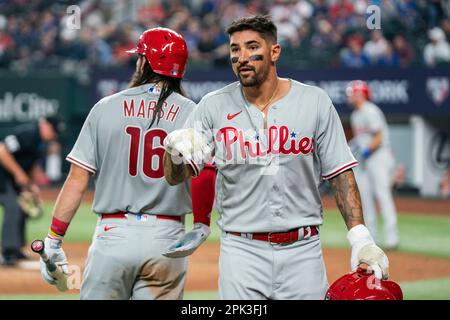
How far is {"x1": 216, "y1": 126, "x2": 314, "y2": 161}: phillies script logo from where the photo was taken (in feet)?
16.0

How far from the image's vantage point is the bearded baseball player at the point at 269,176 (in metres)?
4.83

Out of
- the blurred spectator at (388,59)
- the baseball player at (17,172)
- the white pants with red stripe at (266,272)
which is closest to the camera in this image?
the white pants with red stripe at (266,272)

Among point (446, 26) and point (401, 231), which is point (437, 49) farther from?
point (401, 231)

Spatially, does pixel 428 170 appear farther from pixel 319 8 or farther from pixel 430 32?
pixel 319 8

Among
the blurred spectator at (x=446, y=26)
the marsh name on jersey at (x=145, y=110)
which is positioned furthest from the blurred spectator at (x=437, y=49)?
the marsh name on jersey at (x=145, y=110)

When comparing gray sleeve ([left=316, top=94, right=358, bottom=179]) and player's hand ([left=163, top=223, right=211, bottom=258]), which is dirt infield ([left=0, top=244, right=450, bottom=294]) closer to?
player's hand ([left=163, top=223, right=211, bottom=258])

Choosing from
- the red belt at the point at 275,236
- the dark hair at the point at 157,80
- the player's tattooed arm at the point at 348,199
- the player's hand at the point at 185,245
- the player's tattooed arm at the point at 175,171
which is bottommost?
the player's hand at the point at 185,245

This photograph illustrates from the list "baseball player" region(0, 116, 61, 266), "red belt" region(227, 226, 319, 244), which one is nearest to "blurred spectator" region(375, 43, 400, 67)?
"baseball player" region(0, 116, 61, 266)

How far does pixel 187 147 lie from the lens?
4.59 m

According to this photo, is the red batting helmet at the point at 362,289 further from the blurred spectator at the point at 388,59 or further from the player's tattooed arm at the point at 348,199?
the blurred spectator at the point at 388,59

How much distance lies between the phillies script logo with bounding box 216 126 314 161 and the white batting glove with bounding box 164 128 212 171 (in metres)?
0.23

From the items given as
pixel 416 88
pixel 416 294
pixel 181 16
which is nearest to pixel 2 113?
pixel 181 16

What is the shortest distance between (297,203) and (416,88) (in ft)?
53.5

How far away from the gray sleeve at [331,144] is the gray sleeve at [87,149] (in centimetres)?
132
